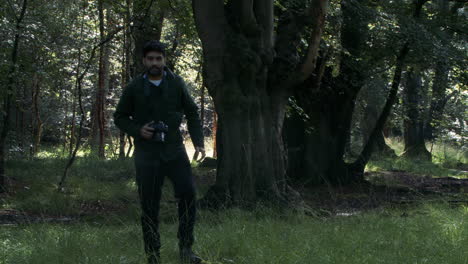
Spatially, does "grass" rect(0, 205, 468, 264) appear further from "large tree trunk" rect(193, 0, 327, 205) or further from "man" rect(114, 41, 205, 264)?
"large tree trunk" rect(193, 0, 327, 205)

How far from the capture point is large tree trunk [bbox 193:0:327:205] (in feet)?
30.6

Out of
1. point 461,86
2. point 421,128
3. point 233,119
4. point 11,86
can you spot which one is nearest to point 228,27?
point 233,119

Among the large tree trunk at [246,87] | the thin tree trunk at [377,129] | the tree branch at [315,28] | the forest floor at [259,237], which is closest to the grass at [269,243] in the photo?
the forest floor at [259,237]

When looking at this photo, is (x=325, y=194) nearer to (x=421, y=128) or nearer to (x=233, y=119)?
(x=233, y=119)

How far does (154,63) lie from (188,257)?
5.47ft

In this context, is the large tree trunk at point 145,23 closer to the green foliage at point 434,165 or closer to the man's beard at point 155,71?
the green foliage at point 434,165

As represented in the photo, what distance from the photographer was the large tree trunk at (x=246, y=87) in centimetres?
932

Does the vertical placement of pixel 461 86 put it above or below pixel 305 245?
above

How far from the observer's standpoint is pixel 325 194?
1351cm

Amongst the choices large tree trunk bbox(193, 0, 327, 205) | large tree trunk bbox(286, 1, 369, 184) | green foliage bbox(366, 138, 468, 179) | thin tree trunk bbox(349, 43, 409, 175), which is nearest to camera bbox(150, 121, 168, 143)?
large tree trunk bbox(193, 0, 327, 205)

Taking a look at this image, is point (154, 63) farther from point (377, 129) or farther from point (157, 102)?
point (377, 129)

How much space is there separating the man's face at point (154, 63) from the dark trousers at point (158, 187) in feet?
2.32

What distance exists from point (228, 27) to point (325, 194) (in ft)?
17.9

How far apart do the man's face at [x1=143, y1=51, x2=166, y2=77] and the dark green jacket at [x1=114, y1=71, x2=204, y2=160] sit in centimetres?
9
